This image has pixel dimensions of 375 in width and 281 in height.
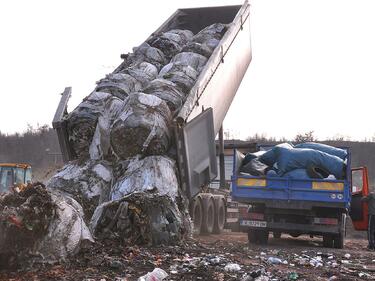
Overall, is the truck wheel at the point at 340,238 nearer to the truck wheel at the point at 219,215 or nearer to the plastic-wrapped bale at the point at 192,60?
the truck wheel at the point at 219,215

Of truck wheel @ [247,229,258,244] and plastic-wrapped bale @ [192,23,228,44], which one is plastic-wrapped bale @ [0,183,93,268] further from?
plastic-wrapped bale @ [192,23,228,44]

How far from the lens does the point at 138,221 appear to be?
20.6 feet

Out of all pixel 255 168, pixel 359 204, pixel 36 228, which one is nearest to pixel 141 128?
pixel 255 168

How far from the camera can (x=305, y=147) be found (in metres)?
9.59

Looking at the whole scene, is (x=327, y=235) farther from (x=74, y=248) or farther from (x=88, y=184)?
(x=74, y=248)

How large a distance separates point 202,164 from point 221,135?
2.81 metres

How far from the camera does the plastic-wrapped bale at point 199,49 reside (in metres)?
9.38

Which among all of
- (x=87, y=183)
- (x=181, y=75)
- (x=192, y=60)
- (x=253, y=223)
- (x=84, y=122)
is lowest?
(x=253, y=223)

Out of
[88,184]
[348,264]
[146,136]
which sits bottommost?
[348,264]

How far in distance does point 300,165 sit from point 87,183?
337cm

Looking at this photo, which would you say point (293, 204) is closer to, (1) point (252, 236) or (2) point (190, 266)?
(1) point (252, 236)

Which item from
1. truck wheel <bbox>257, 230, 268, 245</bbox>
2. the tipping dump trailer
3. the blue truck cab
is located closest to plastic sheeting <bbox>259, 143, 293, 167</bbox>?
the blue truck cab

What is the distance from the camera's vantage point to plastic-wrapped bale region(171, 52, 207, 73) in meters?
9.07

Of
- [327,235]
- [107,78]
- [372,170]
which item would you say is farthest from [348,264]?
[372,170]
